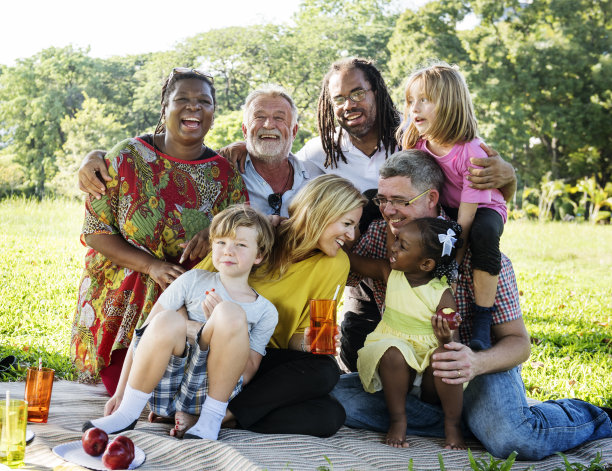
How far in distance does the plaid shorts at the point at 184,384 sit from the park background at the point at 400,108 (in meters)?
1.84

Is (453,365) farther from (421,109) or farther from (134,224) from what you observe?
(134,224)

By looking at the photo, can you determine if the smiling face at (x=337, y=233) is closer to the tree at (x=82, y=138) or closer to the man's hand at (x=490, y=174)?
the man's hand at (x=490, y=174)

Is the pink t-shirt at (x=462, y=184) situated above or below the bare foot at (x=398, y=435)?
above

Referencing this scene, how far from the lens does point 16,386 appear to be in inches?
168

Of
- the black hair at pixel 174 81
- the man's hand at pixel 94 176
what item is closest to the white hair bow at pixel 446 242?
the black hair at pixel 174 81

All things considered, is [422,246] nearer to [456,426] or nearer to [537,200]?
[456,426]

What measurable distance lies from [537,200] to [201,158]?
2375cm

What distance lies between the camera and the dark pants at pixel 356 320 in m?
4.55

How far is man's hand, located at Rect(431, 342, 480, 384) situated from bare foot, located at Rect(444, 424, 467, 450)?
0.27 meters

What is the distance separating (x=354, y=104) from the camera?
15.1 ft

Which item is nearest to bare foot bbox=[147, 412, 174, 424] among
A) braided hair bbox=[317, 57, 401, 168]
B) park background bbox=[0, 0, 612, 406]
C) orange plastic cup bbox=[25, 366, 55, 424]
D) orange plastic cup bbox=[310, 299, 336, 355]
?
orange plastic cup bbox=[25, 366, 55, 424]

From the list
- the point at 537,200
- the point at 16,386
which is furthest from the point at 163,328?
the point at 537,200

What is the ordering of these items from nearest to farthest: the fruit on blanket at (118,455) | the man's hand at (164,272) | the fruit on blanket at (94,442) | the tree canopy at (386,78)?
the fruit on blanket at (118,455), the fruit on blanket at (94,442), the man's hand at (164,272), the tree canopy at (386,78)

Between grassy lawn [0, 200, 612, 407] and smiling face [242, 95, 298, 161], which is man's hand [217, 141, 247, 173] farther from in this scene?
grassy lawn [0, 200, 612, 407]
